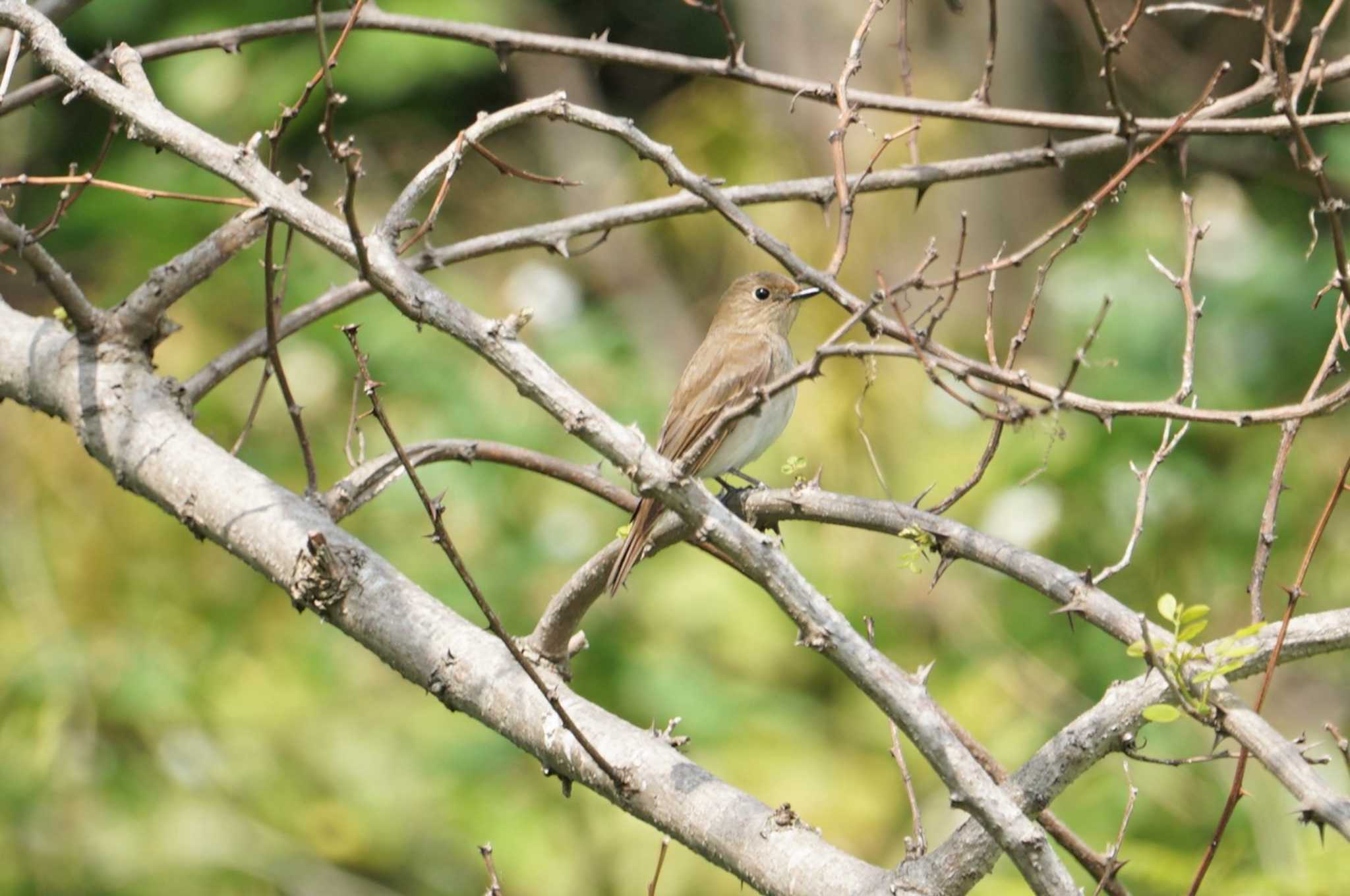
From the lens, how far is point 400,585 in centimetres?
264

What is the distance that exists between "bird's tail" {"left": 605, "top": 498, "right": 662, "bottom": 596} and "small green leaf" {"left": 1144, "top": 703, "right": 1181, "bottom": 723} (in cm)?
108

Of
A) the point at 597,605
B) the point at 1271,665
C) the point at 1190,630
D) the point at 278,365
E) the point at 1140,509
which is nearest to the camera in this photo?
the point at 1190,630

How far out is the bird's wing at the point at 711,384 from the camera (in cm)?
463

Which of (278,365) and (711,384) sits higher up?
(711,384)

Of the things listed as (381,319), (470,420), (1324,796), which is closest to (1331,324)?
(470,420)

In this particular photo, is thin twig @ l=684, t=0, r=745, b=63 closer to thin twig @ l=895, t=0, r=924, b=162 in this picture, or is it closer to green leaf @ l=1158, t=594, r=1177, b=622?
thin twig @ l=895, t=0, r=924, b=162

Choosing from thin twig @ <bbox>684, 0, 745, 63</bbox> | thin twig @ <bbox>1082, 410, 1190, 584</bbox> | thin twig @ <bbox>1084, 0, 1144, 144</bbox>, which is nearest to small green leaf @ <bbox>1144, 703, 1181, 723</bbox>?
thin twig @ <bbox>1082, 410, 1190, 584</bbox>

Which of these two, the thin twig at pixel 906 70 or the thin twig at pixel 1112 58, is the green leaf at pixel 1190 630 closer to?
the thin twig at pixel 1112 58

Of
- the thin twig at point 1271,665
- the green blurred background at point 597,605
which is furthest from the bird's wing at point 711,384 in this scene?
the thin twig at point 1271,665

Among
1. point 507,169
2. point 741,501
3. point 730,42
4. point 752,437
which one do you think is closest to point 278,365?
point 507,169

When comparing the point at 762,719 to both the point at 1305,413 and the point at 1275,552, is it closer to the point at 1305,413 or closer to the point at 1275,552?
the point at 1275,552

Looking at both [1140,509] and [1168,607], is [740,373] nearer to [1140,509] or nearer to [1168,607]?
[1140,509]

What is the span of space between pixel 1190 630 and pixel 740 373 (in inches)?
119

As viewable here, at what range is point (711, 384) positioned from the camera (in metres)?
4.81
